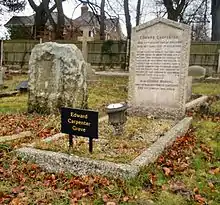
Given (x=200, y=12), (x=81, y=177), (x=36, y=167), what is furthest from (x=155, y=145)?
(x=200, y=12)

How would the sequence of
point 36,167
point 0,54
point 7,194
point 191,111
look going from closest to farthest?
point 7,194, point 36,167, point 191,111, point 0,54

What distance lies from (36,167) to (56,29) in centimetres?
2400

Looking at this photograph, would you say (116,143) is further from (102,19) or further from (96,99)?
(102,19)

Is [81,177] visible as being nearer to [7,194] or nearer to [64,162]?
[64,162]

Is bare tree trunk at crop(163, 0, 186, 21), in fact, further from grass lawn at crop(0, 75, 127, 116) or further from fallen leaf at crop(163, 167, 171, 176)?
fallen leaf at crop(163, 167, 171, 176)

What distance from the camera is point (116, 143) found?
15.9ft

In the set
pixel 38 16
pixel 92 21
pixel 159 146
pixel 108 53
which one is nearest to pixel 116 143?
pixel 159 146

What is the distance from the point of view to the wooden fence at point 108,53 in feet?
66.7

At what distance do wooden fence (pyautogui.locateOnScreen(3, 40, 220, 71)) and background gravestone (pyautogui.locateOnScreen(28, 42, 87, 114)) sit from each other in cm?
1441

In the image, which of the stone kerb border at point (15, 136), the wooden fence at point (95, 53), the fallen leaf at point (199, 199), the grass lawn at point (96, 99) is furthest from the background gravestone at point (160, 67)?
the wooden fence at point (95, 53)

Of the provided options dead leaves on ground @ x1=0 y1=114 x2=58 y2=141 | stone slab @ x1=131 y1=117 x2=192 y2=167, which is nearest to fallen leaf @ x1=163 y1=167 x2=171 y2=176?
stone slab @ x1=131 y1=117 x2=192 y2=167

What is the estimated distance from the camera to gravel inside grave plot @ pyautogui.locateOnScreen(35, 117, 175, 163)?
4234mm

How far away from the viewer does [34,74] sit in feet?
23.4

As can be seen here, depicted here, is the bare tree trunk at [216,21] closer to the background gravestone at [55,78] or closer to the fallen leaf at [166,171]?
the background gravestone at [55,78]
